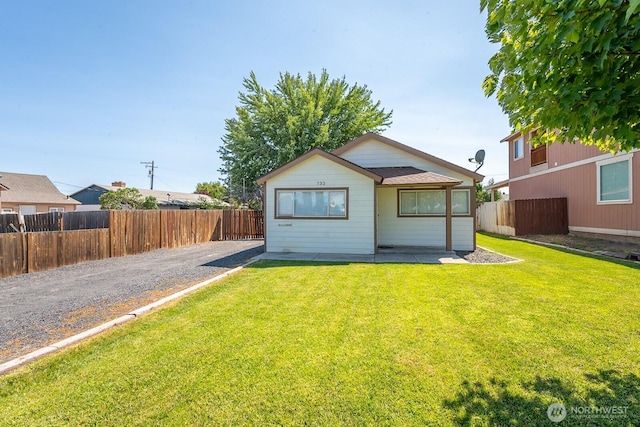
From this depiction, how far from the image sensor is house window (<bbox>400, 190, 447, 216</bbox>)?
12.0 m

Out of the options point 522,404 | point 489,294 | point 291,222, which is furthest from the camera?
point 291,222

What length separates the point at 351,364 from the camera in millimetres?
3182

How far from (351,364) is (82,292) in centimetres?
608

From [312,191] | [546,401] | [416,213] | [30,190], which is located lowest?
[546,401]

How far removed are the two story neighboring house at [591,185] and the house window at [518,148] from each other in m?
0.65

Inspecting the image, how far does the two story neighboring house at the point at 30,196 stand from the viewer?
26.1 metres

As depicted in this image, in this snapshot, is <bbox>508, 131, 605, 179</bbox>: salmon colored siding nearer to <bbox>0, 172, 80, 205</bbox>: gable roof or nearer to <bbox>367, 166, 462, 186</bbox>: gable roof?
<bbox>367, 166, 462, 186</bbox>: gable roof

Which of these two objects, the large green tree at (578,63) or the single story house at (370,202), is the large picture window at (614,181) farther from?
the large green tree at (578,63)

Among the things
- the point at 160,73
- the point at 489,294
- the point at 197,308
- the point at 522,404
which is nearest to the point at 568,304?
the point at 489,294

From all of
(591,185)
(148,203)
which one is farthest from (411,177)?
(148,203)

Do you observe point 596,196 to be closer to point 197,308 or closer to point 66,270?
point 197,308

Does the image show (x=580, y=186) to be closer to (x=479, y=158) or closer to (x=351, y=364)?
(x=479, y=158)

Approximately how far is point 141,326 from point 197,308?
35.2 inches

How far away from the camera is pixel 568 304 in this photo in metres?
4.94
